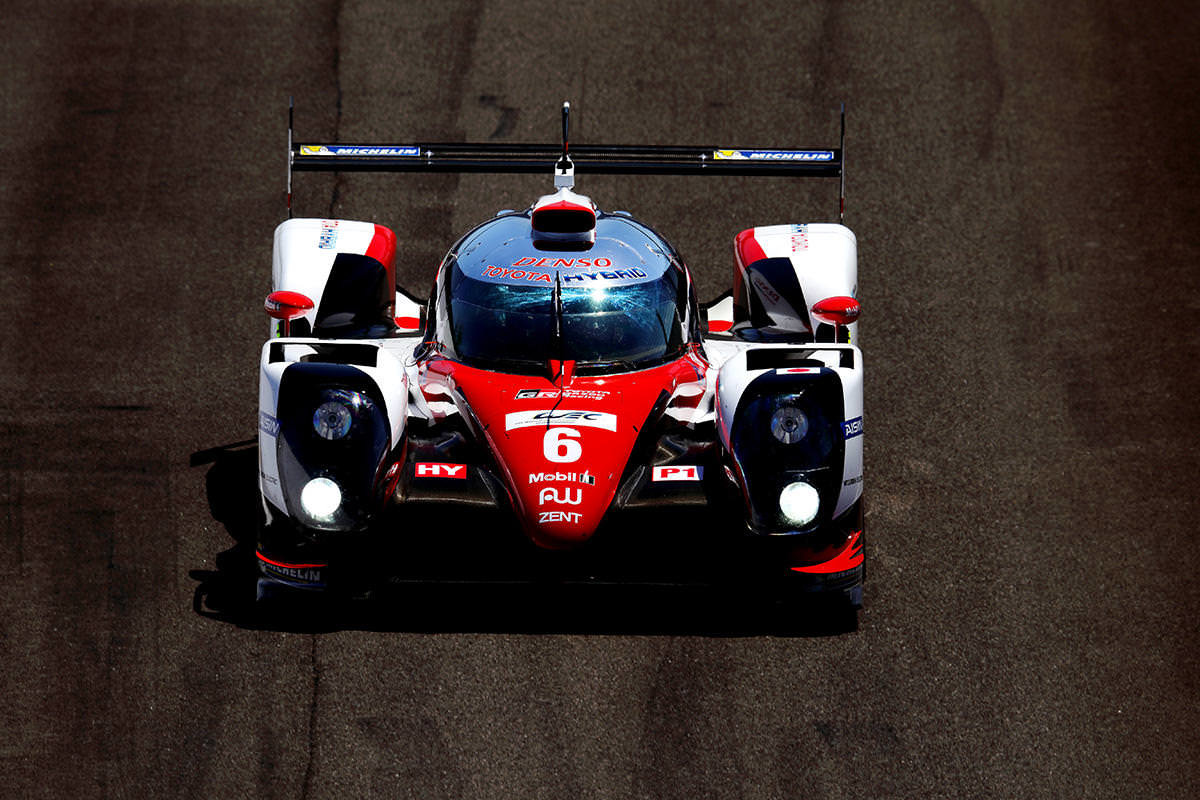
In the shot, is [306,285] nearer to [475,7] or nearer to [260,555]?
[260,555]

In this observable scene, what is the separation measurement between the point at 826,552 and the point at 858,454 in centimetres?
53

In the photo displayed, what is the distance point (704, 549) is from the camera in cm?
877

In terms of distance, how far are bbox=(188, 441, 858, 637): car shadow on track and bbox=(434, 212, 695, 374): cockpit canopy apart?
125 cm

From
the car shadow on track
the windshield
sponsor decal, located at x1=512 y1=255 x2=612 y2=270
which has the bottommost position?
the car shadow on track

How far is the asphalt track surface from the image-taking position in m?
8.88

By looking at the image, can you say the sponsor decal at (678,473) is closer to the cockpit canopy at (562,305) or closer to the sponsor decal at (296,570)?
the cockpit canopy at (562,305)

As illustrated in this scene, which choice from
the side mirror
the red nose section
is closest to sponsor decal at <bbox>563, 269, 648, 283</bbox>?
the red nose section

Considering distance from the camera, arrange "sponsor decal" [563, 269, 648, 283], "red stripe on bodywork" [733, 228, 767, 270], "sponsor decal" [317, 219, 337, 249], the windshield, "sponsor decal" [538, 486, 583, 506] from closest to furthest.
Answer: "sponsor decal" [538, 486, 583, 506] → the windshield → "sponsor decal" [563, 269, 648, 283] → "sponsor decal" [317, 219, 337, 249] → "red stripe on bodywork" [733, 228, 767, 270]

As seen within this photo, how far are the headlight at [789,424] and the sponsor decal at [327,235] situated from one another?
3.48 meters

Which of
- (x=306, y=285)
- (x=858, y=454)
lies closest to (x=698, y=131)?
(x=306, y=285)

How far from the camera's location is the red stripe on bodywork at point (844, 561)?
8883 millimetres

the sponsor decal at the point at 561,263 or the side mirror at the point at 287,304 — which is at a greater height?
the sponsor decal at the point at 561,263

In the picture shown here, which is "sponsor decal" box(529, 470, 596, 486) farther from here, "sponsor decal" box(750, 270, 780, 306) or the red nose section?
"sponsor decal" box(750, 270, 780, 306)

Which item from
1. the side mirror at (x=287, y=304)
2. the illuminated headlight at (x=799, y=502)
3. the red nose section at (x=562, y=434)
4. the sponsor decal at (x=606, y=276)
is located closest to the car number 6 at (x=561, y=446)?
the red nose section at (x=562, y=434)
